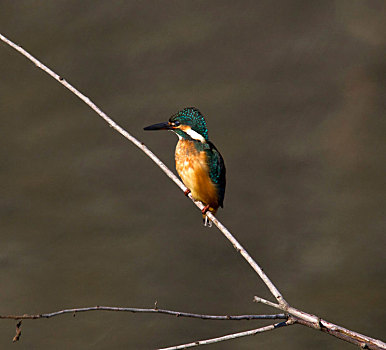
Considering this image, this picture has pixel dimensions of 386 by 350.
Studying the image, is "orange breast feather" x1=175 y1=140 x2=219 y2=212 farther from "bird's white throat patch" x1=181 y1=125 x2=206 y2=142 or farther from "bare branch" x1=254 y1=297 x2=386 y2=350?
"bare branch" x1=254 y1=297 x2=386 y2=350

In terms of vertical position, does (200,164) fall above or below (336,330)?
above

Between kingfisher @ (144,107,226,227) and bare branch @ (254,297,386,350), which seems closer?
bare branch @ (254,297,386,350)

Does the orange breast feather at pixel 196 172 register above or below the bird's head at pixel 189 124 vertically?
below

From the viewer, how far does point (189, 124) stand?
199 cm

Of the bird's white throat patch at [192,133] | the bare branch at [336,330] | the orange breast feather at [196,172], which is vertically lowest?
the bare branch at [336,330]

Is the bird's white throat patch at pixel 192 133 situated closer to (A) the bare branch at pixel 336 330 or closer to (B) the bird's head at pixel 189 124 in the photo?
(B) the bird's head at pixel 189 124

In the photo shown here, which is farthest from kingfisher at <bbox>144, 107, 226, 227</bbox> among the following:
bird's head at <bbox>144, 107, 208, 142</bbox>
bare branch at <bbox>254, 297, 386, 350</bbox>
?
bare branch at <bbox>254, 297, 386, 350</bbox>

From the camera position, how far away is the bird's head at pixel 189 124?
6.45 feet

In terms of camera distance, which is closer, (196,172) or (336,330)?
(336,330)

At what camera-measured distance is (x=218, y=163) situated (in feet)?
6.79

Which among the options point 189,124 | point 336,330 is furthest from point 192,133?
point 336,330

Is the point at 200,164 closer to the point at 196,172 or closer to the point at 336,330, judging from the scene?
the point at 196,172

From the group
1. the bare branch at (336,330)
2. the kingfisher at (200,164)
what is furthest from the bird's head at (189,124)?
the bare branch at (336,330)

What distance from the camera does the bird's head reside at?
197cm
